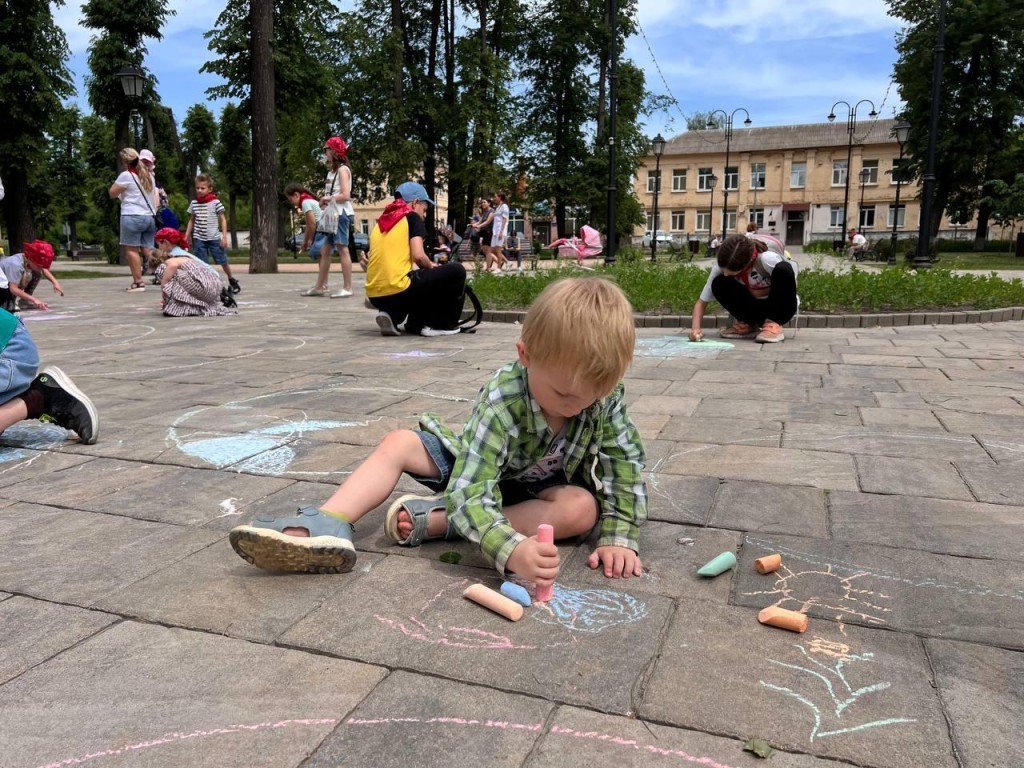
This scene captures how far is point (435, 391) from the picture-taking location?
4.74 m

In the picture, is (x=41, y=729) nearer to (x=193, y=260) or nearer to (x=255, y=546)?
(x=255, y=546)

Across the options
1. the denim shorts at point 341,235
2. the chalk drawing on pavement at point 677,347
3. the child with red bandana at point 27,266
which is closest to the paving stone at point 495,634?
the chalk drawing on pavement at point 677,347

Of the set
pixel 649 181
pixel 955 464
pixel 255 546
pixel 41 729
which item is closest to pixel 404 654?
pixel 255 546

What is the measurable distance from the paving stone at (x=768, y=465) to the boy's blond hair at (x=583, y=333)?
133 centimetres

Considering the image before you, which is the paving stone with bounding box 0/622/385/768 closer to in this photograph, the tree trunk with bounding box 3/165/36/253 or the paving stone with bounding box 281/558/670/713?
the paving stone with bounding box 281/558/670/713

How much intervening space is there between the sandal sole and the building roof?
6151cm

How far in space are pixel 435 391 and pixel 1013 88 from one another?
38826 millimetres

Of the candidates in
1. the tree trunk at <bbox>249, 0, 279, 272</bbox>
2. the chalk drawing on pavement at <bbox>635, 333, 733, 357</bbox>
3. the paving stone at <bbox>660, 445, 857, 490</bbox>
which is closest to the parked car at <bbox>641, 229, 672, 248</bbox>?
the tree trunk at <bbox>249, 0, 279, 272</bbox>

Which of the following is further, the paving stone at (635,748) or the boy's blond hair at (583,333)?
the boy's blond hair at (583,333)

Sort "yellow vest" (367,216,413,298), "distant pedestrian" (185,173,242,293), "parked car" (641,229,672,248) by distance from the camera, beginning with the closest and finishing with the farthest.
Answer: "yellow vest" (367,216,413,298) → "distant pedestrian" (185,173,242,293) → "parked car" (641,229,672,248)

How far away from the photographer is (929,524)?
98.9 inches

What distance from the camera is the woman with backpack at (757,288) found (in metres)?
6.73

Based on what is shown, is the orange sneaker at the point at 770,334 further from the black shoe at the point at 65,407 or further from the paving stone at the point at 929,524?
the black shoe at the point at 65,407

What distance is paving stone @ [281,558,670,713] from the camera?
5.29ft
